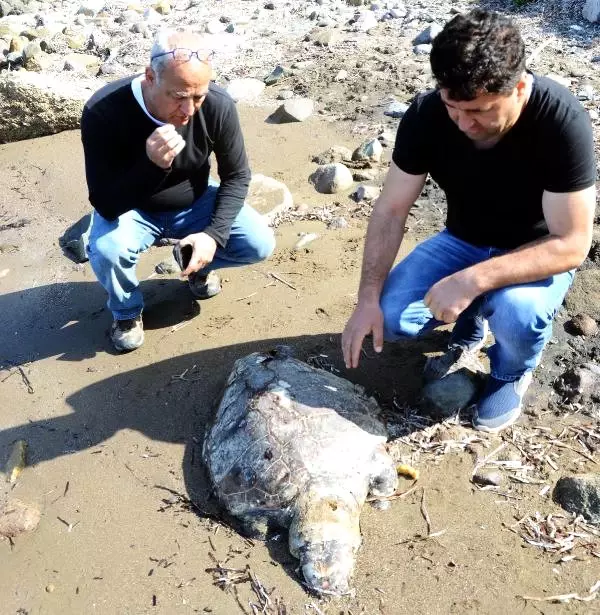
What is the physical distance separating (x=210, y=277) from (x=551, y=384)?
7.03ft

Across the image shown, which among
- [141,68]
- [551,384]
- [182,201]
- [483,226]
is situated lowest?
[141,68]

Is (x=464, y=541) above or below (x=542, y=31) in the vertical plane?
below

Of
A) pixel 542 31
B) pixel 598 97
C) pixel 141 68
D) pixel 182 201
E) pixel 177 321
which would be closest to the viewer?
pixel 182 201

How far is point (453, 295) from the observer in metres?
2.94

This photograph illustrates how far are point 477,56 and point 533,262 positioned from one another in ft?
3.07

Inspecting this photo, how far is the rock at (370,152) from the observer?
5609mm

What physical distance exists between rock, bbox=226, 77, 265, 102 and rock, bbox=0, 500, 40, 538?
16.2 feet

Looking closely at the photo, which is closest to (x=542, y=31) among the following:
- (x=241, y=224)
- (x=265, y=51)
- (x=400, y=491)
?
(x=265, y=51)

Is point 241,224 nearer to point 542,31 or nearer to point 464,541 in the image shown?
point 464,541

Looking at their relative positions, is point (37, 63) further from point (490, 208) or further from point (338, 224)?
point (490, 208)

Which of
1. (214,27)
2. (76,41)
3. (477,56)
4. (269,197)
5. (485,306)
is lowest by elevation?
(76,41)

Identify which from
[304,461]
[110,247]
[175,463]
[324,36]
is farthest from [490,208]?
[324,36]

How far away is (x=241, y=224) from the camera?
4098mm

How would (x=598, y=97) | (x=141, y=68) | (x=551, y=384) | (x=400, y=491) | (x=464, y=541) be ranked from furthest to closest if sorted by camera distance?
(x=141, y=68)
(x=598, y=97)
(x=551, y=384)
(x=400, y=491)
(x=464, y=541)
